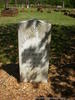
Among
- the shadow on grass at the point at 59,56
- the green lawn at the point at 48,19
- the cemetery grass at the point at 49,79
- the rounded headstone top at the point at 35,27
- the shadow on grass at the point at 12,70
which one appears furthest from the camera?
the green lawn at the point at 48,19

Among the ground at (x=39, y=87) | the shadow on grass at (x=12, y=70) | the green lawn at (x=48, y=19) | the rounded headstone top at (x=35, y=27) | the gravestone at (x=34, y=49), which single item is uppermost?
the rounded headstone top at (x=35, y=27)

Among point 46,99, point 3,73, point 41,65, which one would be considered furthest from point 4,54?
point 46,99

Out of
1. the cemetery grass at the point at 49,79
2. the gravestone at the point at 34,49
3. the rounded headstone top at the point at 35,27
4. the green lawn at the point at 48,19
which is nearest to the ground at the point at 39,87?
the cemetery grass at the point at 49,79

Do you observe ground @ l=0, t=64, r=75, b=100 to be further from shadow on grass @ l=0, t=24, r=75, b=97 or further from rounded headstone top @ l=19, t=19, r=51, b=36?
rounded headstone top @ l=19, t=19, r=51, b=36

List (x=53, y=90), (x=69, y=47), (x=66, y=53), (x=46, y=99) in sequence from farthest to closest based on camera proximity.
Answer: (x=69, y=47)
(x=66, y=53)
(x=53, y=90)
(x=46, y=99)

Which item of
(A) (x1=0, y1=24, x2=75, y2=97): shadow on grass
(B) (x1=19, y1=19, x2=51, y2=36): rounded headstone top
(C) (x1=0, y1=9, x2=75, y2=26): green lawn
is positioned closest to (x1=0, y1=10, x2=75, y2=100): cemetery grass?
(A) (x1=0, y1=24, x2=75, y2=97): shadow on grass

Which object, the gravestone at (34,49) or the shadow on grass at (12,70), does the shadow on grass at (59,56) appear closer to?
the shadow on grass at (12,70)

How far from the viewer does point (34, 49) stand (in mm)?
5867

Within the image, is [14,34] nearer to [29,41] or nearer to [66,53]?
[66,53]

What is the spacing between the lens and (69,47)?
9625 mm

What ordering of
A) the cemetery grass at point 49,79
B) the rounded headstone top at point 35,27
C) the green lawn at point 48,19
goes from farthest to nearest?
the green lawn at point 48,19 < the cemetery grass at point 49,79 < the rounded headstone top at point 35,27

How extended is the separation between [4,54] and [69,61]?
279 centimetres

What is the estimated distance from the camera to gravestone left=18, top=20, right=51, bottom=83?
18.5 feet

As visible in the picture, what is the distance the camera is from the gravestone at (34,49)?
223 inches
